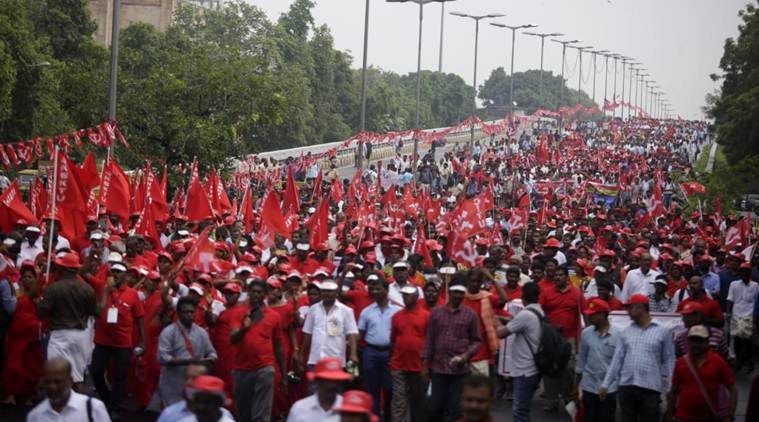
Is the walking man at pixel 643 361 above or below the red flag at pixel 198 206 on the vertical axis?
below

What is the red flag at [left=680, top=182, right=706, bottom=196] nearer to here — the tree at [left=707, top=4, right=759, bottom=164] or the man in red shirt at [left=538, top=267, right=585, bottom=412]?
the tree at [left=707, top=4, right=759, bottom=164]

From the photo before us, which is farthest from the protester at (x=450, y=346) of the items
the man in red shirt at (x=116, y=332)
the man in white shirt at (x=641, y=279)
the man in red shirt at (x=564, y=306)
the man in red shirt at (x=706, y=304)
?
the man in white shirt at (x=641, y=279)

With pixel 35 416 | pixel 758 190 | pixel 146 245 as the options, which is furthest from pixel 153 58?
pixel 35 416

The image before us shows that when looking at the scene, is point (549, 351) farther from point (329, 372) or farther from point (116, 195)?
point (116, 195)

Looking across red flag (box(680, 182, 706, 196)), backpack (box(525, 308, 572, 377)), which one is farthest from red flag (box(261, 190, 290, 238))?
red flag (box(680, 182, 706, 196))

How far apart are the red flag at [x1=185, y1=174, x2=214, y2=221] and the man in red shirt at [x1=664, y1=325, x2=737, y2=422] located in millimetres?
10815

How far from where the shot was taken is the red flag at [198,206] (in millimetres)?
19297

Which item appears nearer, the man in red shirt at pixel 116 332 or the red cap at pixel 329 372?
the red cap at pixel 329 372

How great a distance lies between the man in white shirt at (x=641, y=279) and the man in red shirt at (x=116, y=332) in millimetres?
5205

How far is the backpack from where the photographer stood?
1051 centimetres

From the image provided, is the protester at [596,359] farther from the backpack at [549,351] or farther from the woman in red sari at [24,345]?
the woman in red sari at [24,345]

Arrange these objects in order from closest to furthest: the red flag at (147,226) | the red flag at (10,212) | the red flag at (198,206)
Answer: the red flag at (147,226) < the red flag at (10,212) < the red flag at (198,206)

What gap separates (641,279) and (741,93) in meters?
35.8

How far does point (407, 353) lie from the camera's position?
1093 centimetres
